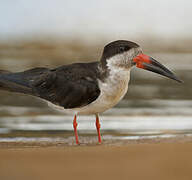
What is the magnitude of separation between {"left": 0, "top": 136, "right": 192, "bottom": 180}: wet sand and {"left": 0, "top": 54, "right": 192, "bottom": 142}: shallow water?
1946 mm

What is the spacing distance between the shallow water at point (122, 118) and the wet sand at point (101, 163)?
1946 mm

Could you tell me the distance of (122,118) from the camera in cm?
707

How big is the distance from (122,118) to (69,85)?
1.45 m

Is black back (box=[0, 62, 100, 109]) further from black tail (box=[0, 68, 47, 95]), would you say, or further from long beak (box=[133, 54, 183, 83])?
long beak (box=[133, 54, 183, 83])

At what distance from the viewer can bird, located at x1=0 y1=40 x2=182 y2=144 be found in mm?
5496

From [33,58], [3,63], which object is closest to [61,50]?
[33,58]

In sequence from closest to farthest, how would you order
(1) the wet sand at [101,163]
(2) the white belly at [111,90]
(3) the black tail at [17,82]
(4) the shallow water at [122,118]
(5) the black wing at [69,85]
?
(1) the wet sand at [101,163] < (2) the white belly at [111,90] < (5) the black wing at [69,85] < (3) the black tail at [17,82] < (4) the shallow water at [122,118]

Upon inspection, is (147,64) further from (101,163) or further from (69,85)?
(101,163)

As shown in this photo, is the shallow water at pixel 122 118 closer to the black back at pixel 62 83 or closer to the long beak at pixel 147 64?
the black back at pixel 62 83

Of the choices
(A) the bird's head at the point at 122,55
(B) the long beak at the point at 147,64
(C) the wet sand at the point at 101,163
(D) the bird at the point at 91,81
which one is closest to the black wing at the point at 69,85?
(D) the bird at the point at 91,81

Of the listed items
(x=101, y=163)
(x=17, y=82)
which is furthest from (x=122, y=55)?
(x=101, y=163)

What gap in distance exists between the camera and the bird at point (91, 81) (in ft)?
18.0

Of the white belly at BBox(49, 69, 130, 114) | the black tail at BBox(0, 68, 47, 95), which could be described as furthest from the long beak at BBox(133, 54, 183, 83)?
the black tail at BBox(0, 68, 47, 95)

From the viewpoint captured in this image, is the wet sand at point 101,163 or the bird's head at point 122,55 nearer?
the wet sand at point 101,163
